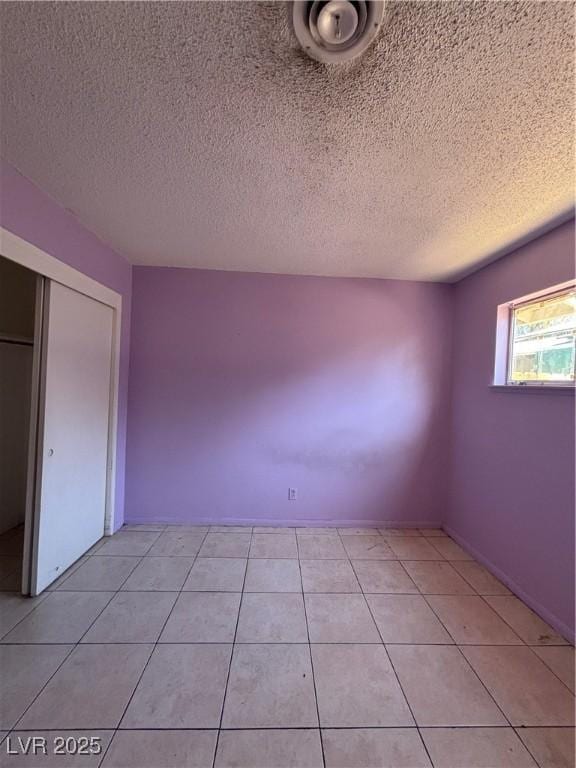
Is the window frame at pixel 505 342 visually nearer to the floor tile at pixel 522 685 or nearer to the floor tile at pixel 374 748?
the floor tile at pixel 522 685

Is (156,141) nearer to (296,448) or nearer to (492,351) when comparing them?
(296,448)

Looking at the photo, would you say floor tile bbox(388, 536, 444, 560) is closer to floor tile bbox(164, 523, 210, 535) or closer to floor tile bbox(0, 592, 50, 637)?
A: floor tile bbox(164, 523, 210, 535)

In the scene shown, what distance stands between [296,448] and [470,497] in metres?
1.57

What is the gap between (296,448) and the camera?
286cm

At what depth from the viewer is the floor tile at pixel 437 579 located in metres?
2.02

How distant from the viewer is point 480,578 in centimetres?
217

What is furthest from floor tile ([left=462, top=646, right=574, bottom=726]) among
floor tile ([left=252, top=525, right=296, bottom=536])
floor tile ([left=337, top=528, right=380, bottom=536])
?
floor tile ([left=252, top=525, right=296, bottom=536])

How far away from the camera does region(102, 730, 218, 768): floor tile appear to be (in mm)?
1057

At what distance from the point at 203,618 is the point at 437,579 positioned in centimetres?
164

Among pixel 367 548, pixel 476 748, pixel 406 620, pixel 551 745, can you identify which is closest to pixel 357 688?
pixel 476 748

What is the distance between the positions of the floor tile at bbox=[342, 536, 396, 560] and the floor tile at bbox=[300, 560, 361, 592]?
0.17 m

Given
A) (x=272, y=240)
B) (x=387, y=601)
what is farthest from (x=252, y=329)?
(x=387, y=601)

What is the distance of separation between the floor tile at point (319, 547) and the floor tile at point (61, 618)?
1.39 m

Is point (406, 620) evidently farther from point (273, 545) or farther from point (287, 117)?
point (287, 117)
